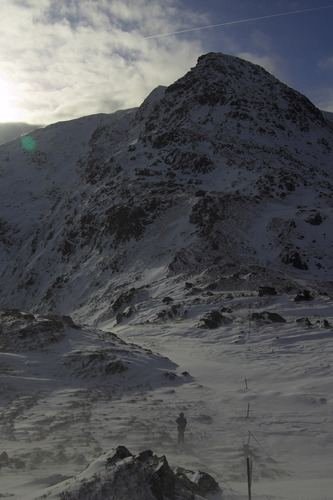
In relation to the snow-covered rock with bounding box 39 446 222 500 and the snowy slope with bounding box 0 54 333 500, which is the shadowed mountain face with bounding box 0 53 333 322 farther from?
the snow-covered rock with bounding box 39 446 222 500

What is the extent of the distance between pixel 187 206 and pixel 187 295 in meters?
17.9

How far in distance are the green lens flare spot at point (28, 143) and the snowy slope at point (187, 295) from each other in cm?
1511

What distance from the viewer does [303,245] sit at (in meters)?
34.9

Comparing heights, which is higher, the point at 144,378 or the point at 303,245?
the point at 303,245

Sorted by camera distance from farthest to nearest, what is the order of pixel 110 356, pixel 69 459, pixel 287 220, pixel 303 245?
pixel 287 220 → pixel 303 245 → pixel 110 356 → pixel 69 459

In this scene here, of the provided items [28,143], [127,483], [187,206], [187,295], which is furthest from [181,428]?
[28,143]

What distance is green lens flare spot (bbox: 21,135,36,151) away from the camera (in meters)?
101

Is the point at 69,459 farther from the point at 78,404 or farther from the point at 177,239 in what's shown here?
the point at 177,239

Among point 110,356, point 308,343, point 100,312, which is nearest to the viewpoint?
point 110,356

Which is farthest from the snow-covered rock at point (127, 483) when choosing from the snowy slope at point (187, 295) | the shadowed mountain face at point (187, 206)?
the shadowed mountain face at point (187, 206)

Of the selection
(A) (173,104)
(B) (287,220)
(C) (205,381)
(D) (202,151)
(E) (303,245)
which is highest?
(A) (173,104)

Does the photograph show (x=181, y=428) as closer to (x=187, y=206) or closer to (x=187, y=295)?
(x=187, y=295)

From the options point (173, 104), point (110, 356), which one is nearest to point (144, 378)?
point (110, 356)

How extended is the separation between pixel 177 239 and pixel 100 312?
11032 millimetres
